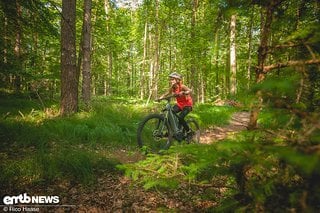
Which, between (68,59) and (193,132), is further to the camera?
(68,59)

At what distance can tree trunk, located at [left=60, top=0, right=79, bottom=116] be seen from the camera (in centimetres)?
796

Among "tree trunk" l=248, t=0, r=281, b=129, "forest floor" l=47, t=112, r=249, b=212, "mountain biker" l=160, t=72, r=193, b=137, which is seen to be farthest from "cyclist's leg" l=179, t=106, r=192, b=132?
"tree trunk" l=248, t=0, r=281, b=129

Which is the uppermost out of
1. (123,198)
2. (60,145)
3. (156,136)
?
(156,136)

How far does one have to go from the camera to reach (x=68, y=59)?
26.4 ft

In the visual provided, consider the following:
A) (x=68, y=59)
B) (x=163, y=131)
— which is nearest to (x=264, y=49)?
(x=163, y=131)

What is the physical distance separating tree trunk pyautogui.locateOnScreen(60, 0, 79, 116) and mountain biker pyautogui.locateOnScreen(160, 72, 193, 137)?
354cm

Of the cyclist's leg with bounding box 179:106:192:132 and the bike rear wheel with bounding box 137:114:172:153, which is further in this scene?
the cyclist's leg with bounding box 179:106:192:132

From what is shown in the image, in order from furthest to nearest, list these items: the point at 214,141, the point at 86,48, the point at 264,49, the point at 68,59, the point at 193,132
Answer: the point at 86,48 → the point at 68,59 → the point at 193,132 → the point at 214,141 → the point at 264,49

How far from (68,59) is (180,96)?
158 inches

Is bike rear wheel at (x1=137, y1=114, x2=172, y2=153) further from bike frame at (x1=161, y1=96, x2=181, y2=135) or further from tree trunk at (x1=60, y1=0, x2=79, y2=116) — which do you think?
tree trunk at (x1=60, y1=0, x2=79, y2=116)

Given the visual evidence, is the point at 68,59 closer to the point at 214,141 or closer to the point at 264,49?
the point at 214,141
